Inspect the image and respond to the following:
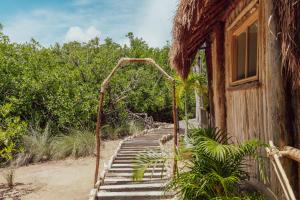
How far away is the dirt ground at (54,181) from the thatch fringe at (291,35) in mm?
6050

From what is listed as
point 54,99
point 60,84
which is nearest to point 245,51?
point 54,99

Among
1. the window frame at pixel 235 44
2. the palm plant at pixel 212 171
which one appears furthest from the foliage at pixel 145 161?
the window frame at pixel 235 44

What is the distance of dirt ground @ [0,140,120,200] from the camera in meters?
8.43

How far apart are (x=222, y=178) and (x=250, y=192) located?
951mm

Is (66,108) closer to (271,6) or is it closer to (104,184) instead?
(104,184)

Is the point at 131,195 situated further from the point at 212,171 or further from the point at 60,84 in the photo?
the point at 60,84

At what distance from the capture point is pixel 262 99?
13.2 feet

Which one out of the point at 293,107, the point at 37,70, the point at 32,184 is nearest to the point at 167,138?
the point at 37,70

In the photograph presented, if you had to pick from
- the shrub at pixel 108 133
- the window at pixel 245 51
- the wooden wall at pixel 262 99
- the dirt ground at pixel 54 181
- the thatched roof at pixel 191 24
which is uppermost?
the thatched roof at pixel 191 24

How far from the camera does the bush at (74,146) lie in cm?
1257

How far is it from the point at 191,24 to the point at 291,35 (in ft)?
6.77

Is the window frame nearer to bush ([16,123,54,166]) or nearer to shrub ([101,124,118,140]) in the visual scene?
bush ([16,123,54,166])

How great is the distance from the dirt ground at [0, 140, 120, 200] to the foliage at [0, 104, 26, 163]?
783 mm

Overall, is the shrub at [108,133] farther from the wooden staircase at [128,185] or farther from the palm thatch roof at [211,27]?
the palm thatch roof at [211,27]
